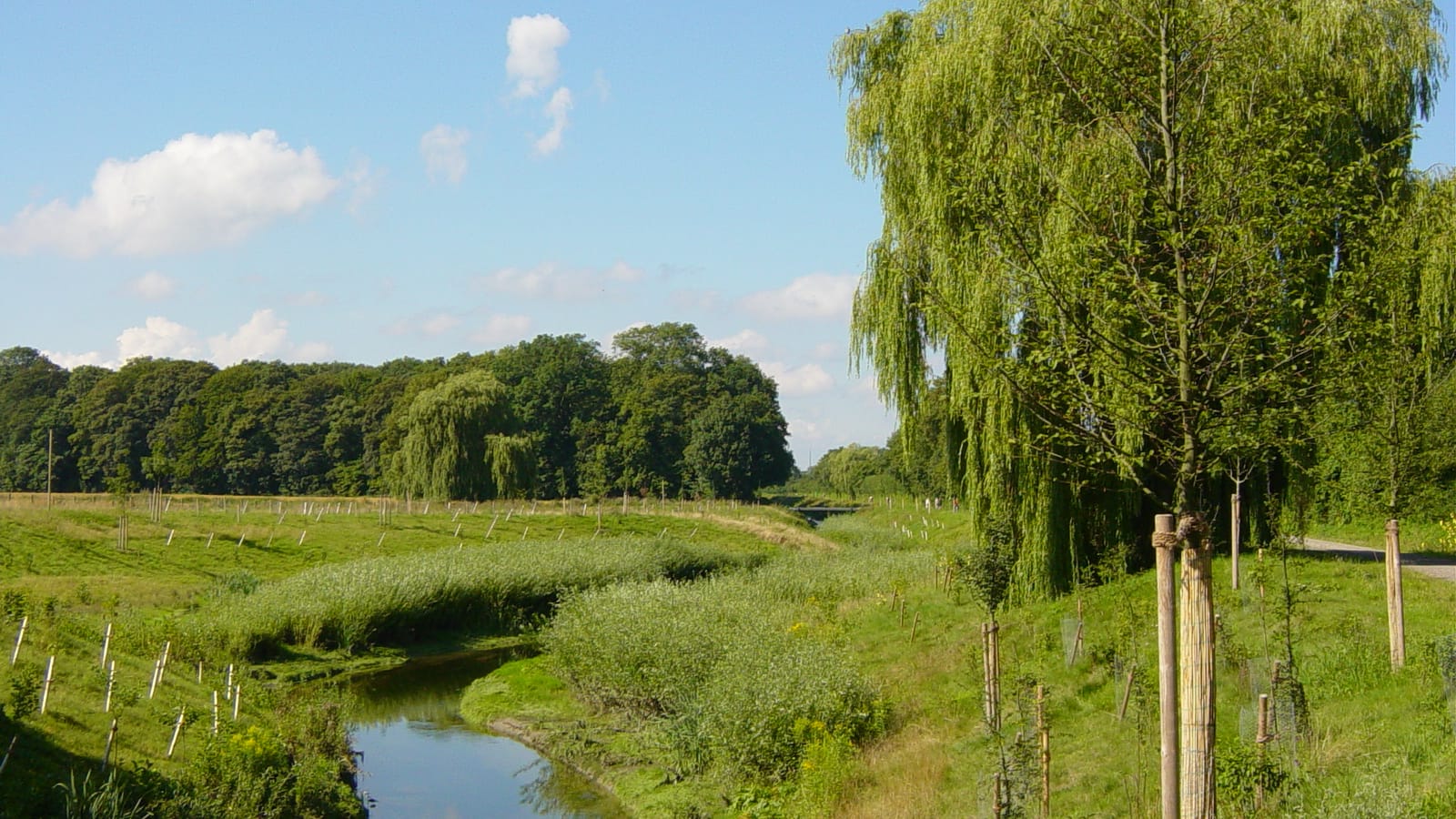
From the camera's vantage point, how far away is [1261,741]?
9.92 meters

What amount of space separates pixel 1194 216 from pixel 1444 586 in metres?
12.4

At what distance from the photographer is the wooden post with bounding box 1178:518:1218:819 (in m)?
7.44

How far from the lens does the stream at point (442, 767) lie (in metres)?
18.3

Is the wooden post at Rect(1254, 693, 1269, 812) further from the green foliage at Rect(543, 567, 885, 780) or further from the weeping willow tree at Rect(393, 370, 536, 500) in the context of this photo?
the weeping willow tree at Rect(393, 370, 536, 500)

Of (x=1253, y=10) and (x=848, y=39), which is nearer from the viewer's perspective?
(x=1253, y=10)

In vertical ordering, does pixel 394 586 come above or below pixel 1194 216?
below

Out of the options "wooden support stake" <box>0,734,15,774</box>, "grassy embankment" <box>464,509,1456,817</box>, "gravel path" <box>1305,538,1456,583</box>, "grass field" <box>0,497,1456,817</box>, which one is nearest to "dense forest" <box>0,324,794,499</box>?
"grass field" <box>0,497,1456,817</box>

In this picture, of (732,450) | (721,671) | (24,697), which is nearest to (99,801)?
(24,697)

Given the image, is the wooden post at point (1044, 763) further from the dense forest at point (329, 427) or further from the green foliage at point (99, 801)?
the dense forest at point (329, 427)

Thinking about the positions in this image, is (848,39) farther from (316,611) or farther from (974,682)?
(316,611)

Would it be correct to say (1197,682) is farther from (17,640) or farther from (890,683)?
(17,640)

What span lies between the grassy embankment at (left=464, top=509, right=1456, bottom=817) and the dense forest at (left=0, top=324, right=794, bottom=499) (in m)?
58.3

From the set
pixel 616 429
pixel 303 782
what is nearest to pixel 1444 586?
pixel 303 782

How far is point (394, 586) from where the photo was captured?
32.3 meters
